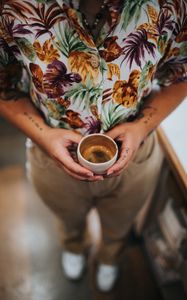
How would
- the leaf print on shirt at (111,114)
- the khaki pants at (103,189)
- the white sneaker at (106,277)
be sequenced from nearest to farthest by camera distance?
the leaf print on shirt at (111,114), the khaki pants at (103,189), the white sneaker at (106,277)

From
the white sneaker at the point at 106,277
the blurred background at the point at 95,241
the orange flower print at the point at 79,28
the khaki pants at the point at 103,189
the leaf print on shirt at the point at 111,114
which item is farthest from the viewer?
the white sneaker at the point at 106,277

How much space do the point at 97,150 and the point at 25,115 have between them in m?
0.21

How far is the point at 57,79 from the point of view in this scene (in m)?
0.78

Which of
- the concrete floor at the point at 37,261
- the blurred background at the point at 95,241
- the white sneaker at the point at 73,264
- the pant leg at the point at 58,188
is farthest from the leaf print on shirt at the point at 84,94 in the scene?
the white sneaker at the point at 73,264

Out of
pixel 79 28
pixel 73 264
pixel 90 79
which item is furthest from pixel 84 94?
pixel 73 264

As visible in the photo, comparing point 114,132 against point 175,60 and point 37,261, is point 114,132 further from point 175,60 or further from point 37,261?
point 37,261

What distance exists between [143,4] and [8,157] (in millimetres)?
1285

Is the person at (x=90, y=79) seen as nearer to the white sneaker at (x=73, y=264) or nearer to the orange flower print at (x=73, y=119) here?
the orange flower print at (x=73, y=119)

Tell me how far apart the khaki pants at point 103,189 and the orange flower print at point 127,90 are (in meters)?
0.20

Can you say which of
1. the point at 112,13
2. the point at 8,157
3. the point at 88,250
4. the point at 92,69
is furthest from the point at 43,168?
the point at 8,157

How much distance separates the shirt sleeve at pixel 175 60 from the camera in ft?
2.56

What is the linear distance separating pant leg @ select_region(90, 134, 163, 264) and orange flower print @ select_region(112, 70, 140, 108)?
0.20m

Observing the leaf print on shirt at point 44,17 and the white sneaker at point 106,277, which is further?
the white sneaker at point 106,277

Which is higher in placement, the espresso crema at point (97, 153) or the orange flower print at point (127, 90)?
the orange flower print at point (127, 90)
